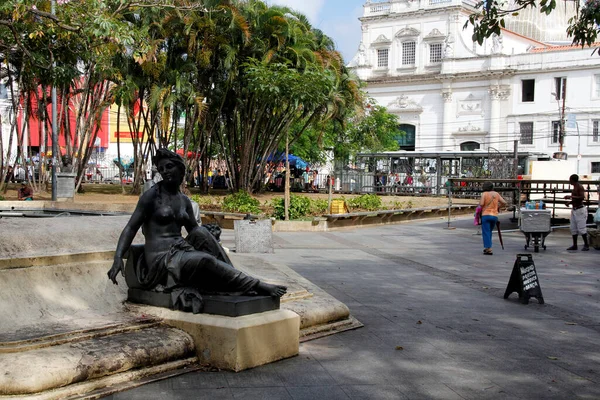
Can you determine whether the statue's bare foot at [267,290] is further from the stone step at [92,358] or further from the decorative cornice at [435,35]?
the decorative cornice at [435,35]

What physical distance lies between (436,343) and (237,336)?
217cm

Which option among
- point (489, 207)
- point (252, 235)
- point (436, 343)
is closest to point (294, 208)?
point (252, 235)

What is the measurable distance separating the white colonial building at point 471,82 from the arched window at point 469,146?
84 millimetres

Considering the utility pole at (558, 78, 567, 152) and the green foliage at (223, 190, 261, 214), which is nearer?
the green foliage at (223, 190, 261, 214)

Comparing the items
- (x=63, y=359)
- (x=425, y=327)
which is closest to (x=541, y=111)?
(x=425, y=327)

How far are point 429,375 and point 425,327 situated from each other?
1.78 m

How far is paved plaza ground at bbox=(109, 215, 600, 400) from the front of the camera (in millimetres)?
5199

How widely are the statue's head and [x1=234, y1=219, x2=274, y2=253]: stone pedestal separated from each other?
7.56 m

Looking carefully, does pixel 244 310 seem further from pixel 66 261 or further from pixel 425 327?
pixel 425 327

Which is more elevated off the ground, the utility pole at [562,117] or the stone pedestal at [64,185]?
the utility pole at [562,117]

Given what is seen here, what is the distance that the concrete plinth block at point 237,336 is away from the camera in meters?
5.46

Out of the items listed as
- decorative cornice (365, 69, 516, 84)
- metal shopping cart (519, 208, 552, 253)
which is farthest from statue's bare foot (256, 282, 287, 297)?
decorative cornice (365, 69, 516, 84)

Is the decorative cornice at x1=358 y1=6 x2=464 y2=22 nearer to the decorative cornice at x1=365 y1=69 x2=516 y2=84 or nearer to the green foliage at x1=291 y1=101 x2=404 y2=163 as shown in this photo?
the decorative cornice at x1=365 y1=69 x2=516 y2=84

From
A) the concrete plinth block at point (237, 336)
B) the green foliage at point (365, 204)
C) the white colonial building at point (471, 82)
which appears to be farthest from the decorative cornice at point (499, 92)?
the concrete plinth block at point (237, 336)
